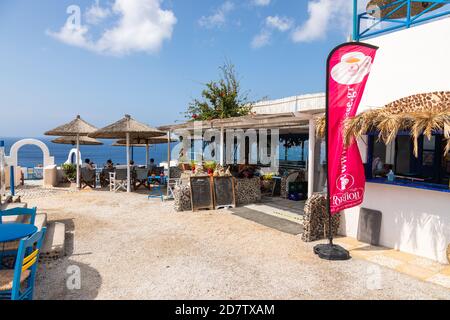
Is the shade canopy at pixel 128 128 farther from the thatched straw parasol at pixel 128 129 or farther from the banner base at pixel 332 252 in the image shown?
the banner base at pixel 332 252

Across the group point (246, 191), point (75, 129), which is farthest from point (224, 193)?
point (75, 129)

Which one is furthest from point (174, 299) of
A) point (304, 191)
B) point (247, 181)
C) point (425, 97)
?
point (304, 191)

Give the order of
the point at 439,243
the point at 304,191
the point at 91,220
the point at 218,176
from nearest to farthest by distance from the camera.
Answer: the point at 439,243, the point at 91,220, the point at 218,176, the point at 304,191

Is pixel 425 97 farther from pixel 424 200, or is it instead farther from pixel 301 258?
pixel 301 258

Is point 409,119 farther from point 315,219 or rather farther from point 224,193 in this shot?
point 224,193

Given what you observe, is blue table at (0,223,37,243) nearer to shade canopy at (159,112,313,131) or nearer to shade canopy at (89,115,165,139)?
shade canopy at (159,112,313,131)

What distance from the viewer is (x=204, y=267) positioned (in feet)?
18.4

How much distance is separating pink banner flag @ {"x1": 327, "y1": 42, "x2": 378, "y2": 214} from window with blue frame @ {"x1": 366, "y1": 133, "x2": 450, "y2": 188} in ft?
4.18

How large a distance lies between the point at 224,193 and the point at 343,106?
5.69 meters

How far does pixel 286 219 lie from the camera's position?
8.96 meters

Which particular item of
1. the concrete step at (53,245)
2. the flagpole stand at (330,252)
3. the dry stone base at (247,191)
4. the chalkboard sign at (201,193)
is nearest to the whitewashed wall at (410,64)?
the flagpole stand at (330,252)

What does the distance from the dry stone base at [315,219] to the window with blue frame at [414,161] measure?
125 centimetres
